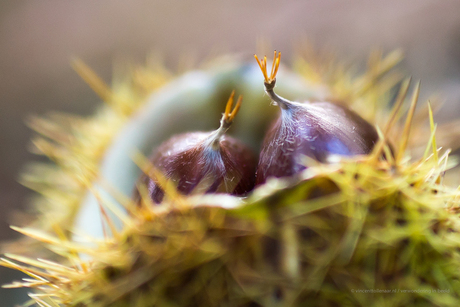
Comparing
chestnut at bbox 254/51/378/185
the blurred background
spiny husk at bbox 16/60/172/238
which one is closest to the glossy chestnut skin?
chestnut at bbox 254/51/378/185

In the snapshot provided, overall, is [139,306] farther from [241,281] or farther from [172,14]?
[172,14]

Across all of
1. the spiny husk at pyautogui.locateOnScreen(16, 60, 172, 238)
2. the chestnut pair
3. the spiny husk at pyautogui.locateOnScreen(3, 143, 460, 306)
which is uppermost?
the spiny husk at pyautogui.locateOnScreen(16, 60, 172, 238)

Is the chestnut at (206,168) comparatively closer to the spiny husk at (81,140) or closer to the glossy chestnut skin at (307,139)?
the glossy chestnut skin at (307,139)

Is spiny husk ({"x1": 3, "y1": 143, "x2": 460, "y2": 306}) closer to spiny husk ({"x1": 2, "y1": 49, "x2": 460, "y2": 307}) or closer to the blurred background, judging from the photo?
spiny husk ({"x1": 2, "y1": 49, "x2": 460, "y2": 307})

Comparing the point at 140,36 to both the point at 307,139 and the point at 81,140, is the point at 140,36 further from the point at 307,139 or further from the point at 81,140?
the point at 307,139

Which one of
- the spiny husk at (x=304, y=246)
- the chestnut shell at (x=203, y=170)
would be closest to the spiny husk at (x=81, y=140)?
the chestnut shell at (x=203, y=170)

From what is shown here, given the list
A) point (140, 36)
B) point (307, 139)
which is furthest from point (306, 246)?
point (140, 36)

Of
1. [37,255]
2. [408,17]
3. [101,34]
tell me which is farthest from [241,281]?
[101,34]

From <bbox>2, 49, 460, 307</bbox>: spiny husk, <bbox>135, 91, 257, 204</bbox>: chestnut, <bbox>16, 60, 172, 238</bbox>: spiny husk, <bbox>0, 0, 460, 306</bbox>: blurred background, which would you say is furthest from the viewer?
<bbox>0, 0, 460, 306</bbox>: blurred background

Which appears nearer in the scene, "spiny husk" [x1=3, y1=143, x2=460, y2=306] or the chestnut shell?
"spiny husk" [x1=3, y1=143, x2=460, y2=306]
